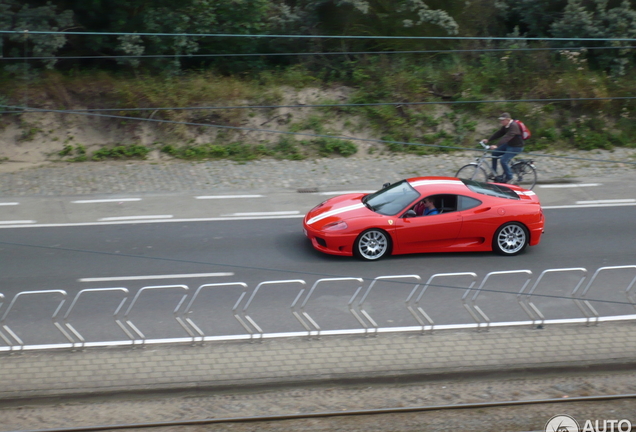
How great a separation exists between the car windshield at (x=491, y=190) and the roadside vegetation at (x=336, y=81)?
6.91 m

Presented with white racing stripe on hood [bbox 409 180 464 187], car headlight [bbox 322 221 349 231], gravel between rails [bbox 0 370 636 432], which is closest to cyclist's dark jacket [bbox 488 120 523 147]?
white racing stripe on hood [bbox 409 180 464 187]

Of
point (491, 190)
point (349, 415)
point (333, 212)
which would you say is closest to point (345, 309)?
point (333, 212)

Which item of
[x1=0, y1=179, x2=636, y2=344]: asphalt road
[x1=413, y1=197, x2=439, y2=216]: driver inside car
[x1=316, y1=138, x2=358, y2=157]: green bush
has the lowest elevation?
[x1=0, y1=179, x2=636, y2=344]: asphalt road

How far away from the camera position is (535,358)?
9602 millimetres

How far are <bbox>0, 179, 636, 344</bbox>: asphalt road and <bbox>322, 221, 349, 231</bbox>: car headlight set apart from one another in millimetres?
600

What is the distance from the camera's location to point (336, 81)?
2344cm

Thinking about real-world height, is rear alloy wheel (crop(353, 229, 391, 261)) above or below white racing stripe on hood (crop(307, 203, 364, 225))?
below

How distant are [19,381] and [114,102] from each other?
14389 mm

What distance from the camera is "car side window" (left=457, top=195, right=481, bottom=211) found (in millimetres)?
13125

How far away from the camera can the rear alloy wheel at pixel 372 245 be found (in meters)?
12.9

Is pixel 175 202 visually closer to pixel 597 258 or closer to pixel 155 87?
pixel 155 87

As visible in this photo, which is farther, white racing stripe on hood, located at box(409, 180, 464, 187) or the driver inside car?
white racing stripe on hood, located at box(409, 180, 464, 187)

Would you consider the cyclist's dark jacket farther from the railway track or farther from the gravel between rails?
the railway track

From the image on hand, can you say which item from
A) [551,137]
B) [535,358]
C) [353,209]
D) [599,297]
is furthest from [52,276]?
[551,137]
